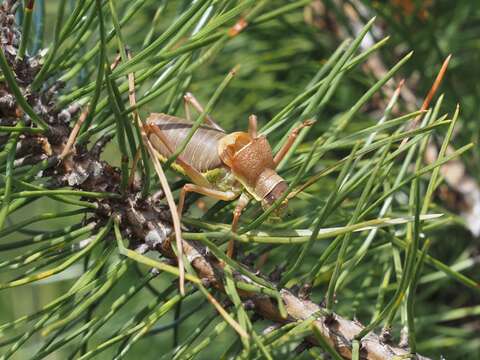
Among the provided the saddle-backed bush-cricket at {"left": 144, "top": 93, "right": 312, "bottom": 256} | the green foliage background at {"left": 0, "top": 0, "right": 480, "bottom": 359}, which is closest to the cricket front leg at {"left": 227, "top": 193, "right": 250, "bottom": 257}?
the saddle-backed bush-cricket at {"left": 144, "top": 93, "right": 312, "bottom": 256}

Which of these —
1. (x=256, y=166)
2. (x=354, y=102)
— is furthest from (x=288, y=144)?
(x=354, y=102)

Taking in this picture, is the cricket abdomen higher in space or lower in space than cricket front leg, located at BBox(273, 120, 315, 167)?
higher

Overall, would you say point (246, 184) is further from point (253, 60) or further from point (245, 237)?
point (253, 60)

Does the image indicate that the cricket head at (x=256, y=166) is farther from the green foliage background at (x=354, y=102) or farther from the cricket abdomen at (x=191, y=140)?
the green foliage background at (x=354, y=102)

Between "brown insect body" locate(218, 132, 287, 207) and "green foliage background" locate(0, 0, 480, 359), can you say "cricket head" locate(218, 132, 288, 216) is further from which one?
"green foliage background" locate(0, 0, 480, 359)

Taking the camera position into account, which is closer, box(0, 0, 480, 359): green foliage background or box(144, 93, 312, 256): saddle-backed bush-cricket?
box(144, 93, 312, 256): saddle-backed bush-cricket

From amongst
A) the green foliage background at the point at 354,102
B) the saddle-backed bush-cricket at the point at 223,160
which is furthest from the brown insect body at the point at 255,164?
the green foliage background at the point at 354,102
